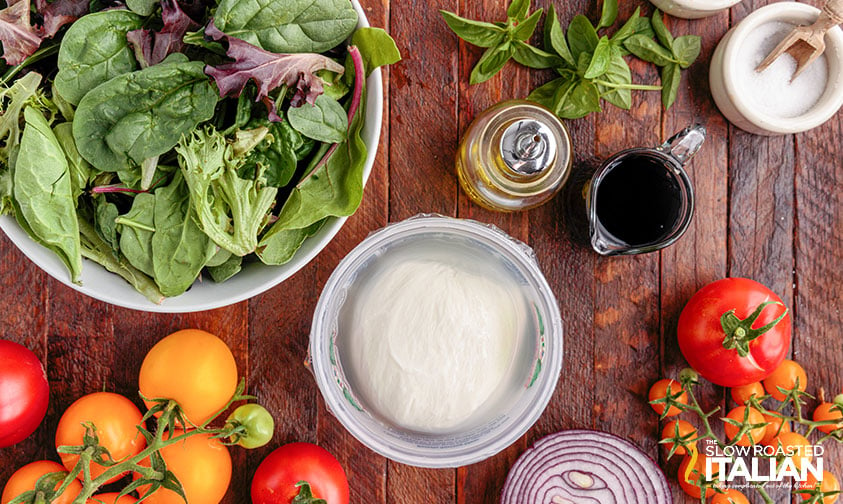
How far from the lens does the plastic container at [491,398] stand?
2.84 ft

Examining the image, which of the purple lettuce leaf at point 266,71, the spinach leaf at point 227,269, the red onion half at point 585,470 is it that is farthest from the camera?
the red onion half at point 585,470

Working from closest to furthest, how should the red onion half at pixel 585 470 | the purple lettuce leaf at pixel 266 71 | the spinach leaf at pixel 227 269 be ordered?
the purple lettuce leaf at pixel 266 71, the spinach leaf at pixel 227 269, the red onion half at pixel 585 470

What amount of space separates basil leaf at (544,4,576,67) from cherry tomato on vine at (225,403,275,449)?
622 millimetres

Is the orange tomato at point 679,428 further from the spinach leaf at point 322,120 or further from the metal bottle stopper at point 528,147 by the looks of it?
the spinach leaf at point 322,120

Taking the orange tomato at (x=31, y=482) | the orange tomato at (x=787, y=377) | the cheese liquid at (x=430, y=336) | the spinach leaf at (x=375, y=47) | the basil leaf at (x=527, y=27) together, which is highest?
the spinach leaf at (x=375, y=47)

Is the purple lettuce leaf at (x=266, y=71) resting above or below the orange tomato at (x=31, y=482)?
above

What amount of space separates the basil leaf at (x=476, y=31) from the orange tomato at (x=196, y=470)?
0.63 m

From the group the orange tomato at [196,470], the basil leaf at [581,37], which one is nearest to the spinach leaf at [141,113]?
the orange tomato at [196,470]

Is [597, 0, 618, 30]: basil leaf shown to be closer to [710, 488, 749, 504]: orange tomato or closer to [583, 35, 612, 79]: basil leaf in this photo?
[583, 35, 612, 79]: basil leaf

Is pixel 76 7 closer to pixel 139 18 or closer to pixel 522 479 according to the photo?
pixel 139 18

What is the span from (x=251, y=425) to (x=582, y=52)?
2.16ft

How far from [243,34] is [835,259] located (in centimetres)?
87

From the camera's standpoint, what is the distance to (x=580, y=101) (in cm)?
91

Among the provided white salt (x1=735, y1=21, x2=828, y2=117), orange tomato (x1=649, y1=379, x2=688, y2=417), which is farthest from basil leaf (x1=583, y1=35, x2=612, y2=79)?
orange tomato (x1=649, y1=379, x2=688, y2=417)
